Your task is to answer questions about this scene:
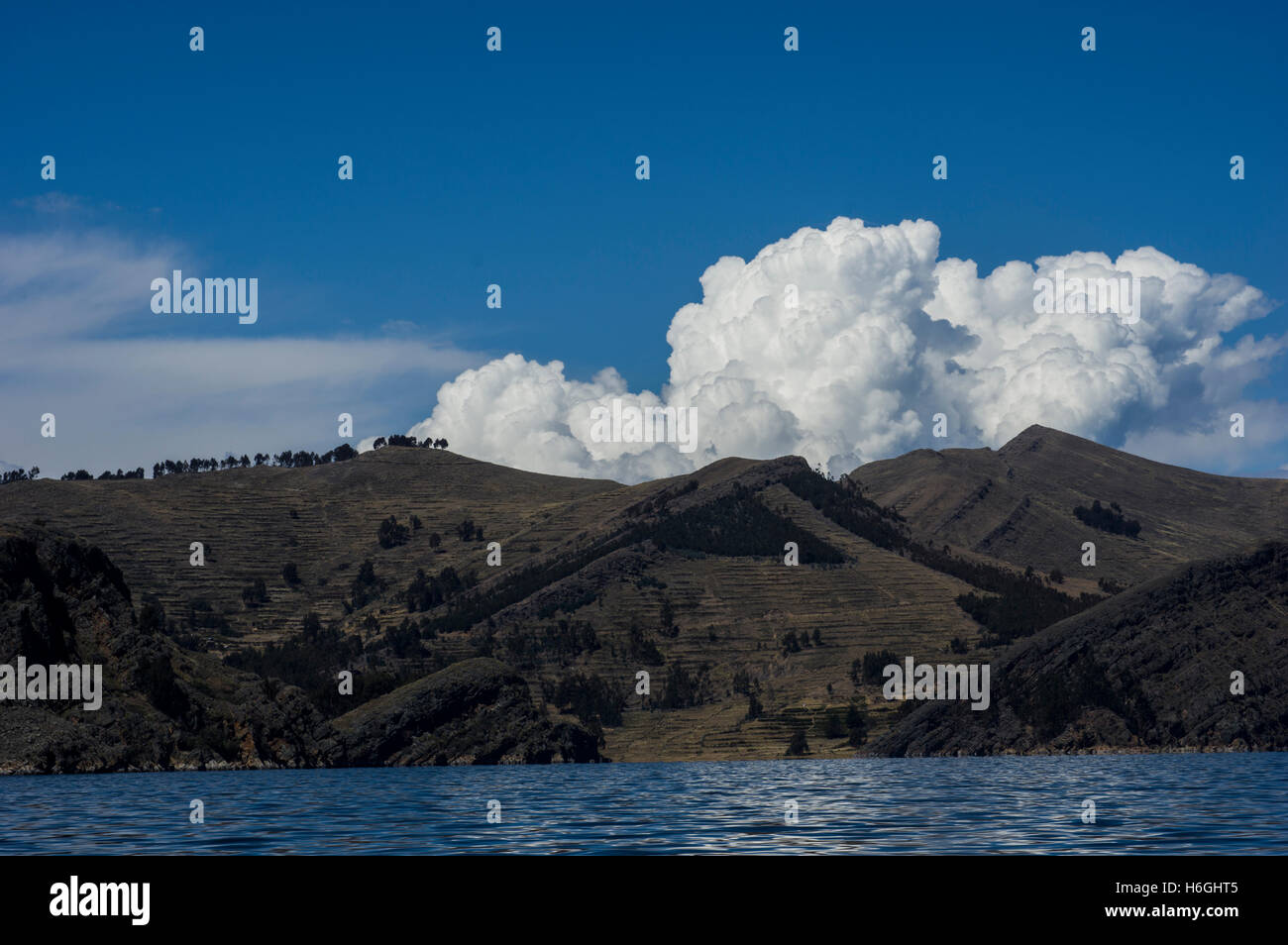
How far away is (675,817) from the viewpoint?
2413 inches

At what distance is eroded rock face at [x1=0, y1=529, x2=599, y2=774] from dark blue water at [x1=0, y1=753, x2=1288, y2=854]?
3977cm

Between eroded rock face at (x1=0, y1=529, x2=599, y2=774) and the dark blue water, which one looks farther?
eroded rock face at (x1=0, y1=529, x2=599, y2=774)

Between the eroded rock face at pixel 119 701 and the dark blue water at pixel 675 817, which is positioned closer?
the dark blue water at pixel 675 817

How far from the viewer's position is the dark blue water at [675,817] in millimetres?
45219

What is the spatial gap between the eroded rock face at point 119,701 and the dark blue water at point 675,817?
130 feet

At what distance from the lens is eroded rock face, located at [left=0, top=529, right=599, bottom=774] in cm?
14038

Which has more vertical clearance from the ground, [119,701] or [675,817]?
[675,817]

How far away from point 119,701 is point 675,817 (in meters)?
111

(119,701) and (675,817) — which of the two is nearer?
(675,817)

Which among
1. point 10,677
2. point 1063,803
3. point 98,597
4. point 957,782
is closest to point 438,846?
point 1063,803

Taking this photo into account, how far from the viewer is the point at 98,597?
16825cm

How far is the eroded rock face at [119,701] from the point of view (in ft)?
461
